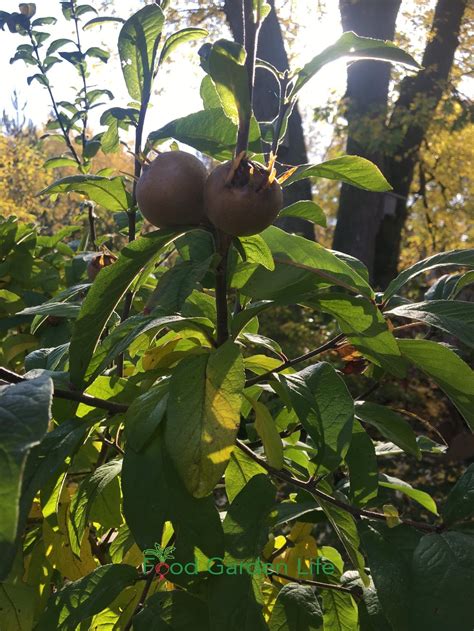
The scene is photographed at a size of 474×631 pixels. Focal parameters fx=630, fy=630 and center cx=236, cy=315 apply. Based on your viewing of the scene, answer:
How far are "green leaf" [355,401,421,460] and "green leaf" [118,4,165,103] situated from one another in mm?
469

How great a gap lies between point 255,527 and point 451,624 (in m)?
0.22

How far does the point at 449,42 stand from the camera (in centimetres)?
712

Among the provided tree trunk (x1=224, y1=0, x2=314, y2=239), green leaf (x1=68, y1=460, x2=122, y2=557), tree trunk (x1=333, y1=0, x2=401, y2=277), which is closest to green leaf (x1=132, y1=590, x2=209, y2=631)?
green leaf (x1=68, y1=460, x2=122, y2=557)

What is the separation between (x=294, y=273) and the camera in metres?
0.65

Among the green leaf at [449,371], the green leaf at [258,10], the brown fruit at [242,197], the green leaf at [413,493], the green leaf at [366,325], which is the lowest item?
the green leaf at [413,493]

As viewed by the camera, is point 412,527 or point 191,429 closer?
point 191,429

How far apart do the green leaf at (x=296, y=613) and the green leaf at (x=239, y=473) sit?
132 millimetres

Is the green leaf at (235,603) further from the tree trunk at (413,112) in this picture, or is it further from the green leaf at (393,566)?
Result: the tree trunk at (413,112)

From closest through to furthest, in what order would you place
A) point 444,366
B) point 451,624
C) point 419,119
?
point 451,624
point 444,366
point 419,119

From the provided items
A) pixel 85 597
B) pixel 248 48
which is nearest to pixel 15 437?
pixel 248 48

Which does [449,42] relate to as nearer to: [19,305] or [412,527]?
[19,305]

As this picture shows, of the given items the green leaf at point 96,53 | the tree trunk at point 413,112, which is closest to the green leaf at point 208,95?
the green leaf at point 96,53

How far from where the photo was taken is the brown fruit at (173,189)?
55 centimetres

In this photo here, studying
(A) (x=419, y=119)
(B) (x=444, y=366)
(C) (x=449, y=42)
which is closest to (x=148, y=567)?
(B) (x=444, y=366)
